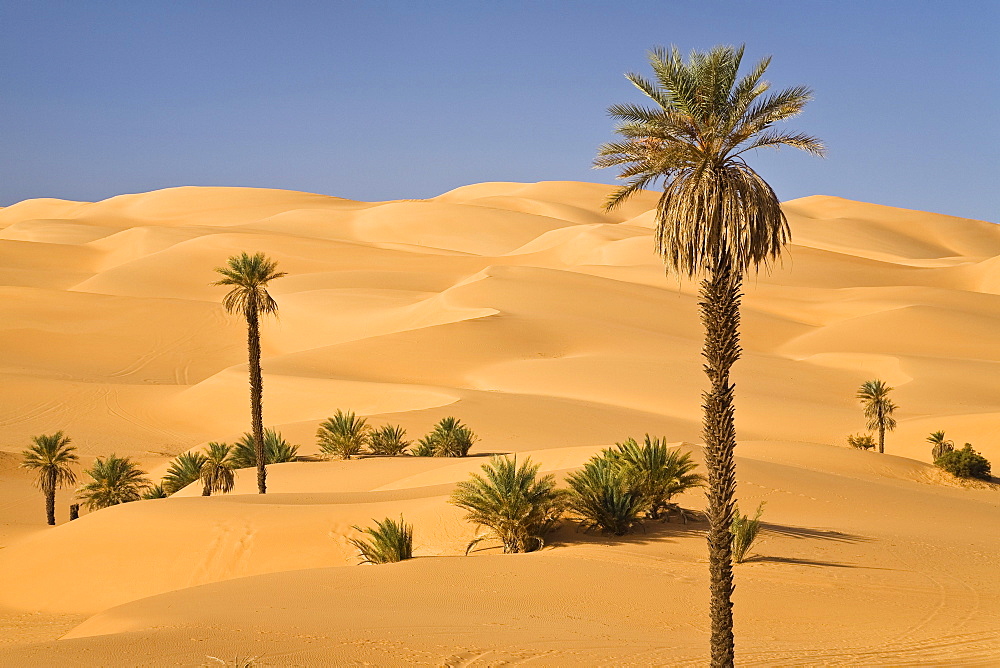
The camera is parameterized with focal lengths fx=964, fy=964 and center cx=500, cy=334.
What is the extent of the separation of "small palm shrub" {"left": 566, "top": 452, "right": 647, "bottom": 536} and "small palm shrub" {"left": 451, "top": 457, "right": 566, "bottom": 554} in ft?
0.89

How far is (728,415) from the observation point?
852 cm

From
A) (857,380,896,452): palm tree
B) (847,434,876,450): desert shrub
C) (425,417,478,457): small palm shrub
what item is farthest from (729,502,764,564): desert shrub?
(857,380,896,452): palm tree

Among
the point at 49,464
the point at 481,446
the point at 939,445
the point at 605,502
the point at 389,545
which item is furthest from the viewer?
the point at 939,445

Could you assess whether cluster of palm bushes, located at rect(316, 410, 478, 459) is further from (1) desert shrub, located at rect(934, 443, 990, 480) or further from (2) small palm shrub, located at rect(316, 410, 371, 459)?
(1) desert shrub, located at rect(934, 443, 990, 480)

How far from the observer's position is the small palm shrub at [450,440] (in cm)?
2605

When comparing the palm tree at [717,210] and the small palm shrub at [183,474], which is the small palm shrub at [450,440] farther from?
the palm tree at [717,210]

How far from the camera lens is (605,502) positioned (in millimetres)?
13781

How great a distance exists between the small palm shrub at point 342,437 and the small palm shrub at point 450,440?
198 cm

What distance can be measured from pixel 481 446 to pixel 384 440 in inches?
114

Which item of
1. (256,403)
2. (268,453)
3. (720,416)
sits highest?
(256,403)

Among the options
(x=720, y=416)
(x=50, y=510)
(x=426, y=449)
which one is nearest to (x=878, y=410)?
(x=426, y=449)

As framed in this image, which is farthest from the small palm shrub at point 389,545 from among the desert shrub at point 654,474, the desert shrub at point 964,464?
the desert shrub at point 964,464

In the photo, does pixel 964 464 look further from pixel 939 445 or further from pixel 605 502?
pixel 605 502

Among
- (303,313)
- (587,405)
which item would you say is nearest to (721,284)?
(587,405)
